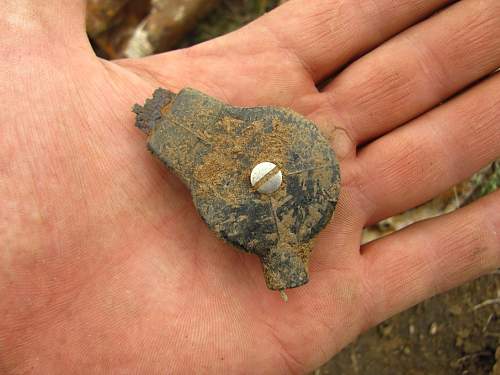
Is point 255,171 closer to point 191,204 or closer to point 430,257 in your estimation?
point 191,204

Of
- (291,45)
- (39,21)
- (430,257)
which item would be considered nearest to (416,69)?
(291,45)

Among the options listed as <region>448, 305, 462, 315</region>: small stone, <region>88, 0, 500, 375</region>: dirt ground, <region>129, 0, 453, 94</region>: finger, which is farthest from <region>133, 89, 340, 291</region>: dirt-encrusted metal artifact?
<region>448, 305, 462, 315</region>: small stone

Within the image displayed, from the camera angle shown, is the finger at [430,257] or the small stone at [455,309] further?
the small stone at [455,309]

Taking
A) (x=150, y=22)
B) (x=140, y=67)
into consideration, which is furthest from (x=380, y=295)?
(x=150, y=22)

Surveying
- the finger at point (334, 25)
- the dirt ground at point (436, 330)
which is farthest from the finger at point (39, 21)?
the dirt ground at point (436, 330)

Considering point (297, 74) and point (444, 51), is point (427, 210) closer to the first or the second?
point (444, 51)

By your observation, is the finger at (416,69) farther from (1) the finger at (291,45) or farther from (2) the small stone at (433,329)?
(2) the small stone at (433,329)
